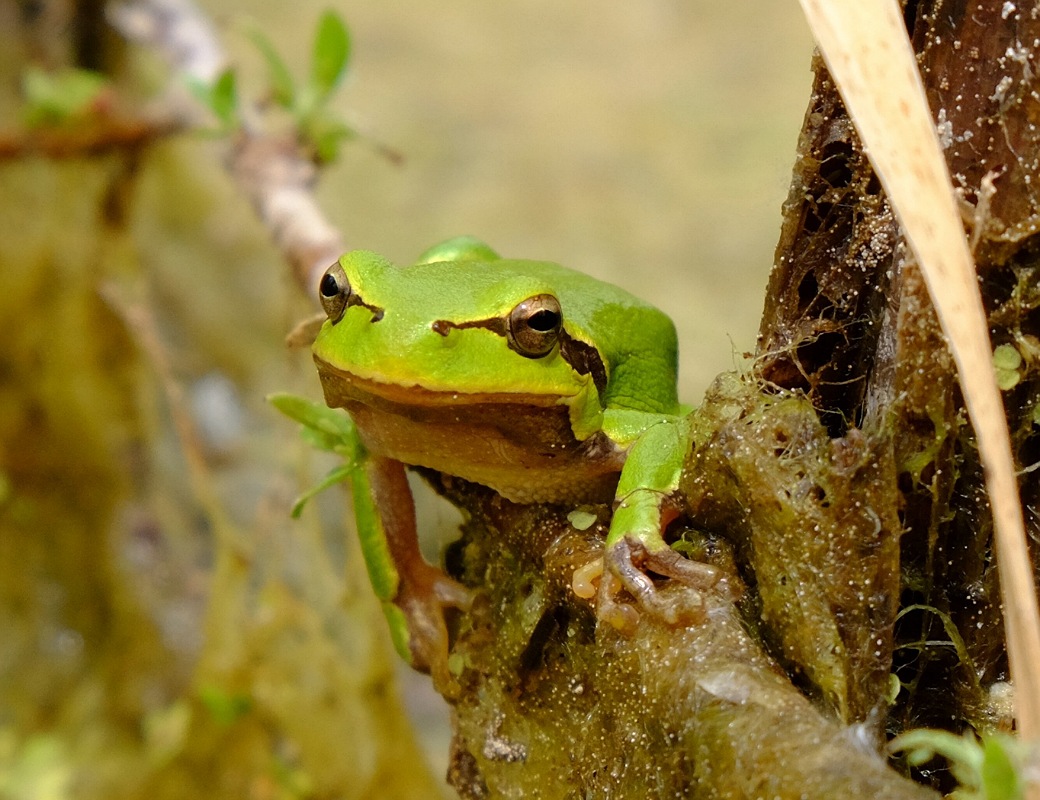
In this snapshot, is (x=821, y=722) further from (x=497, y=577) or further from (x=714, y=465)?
(x=497, y=577)

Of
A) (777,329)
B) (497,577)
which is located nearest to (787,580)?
(777,329)

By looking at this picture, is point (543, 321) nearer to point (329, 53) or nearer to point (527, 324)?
point (527, 324)

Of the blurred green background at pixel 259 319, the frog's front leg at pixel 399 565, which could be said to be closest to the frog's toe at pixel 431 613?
the frog's front leg at pixel 399 565

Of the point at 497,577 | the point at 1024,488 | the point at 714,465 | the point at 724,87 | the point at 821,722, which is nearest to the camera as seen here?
the point at 821,722

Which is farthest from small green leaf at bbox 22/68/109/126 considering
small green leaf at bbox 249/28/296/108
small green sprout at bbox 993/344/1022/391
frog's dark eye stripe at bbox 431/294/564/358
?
small green sprout at bbox 993/344/1022/391

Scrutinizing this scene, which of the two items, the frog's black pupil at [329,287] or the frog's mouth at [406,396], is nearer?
the frog's mouth at [406,396]

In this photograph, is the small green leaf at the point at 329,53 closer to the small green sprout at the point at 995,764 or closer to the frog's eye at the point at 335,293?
the frog's eye at the point at 335,293
